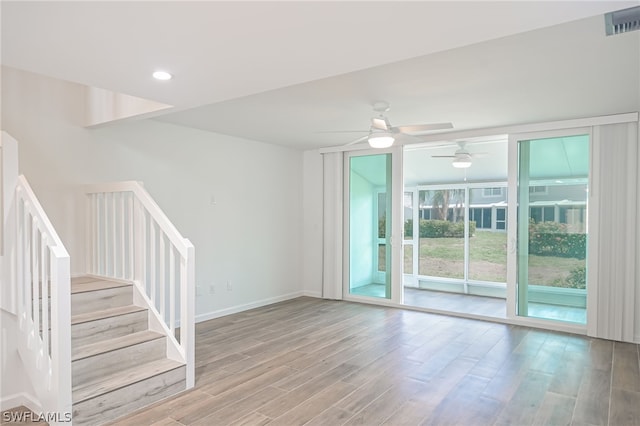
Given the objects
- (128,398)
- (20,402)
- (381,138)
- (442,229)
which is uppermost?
(381,138)

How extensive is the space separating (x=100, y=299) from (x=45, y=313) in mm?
743

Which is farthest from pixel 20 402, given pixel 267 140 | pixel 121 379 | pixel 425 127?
pixel 267 140

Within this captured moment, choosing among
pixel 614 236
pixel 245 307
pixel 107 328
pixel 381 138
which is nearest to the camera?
pixel 107 328

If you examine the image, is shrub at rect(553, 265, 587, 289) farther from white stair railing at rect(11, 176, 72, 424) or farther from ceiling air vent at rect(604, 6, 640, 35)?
white stair railing at rect(11, 176, 72, 424)

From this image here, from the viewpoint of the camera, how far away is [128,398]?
2.78m

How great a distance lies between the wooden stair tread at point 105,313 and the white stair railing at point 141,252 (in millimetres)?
123

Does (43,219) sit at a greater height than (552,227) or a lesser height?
greater

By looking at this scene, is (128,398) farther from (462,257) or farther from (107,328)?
(462,257)

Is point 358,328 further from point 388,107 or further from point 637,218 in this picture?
point 637,218

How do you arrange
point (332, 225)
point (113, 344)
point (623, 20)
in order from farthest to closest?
point (332, 225) → point (113, 344) → point (623, 20)

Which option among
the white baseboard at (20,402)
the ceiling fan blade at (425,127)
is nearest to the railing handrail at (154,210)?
the white baseboard at (20,402)

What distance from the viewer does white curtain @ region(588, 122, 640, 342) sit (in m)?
4.33

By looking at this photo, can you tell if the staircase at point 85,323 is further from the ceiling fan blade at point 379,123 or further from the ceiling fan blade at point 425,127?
the ceiling fan blade at point 425,127

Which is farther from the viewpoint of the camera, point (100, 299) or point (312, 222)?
point (312, 222)
